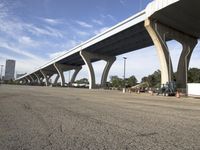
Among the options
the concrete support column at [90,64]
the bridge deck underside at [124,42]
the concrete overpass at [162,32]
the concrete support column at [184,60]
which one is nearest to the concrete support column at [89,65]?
the concrete support column at [90,64]

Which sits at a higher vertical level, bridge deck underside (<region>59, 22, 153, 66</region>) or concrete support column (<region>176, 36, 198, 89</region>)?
bridge deck underside (<region>59, 22, 153, 66</region>)

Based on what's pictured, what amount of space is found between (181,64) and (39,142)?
150ft

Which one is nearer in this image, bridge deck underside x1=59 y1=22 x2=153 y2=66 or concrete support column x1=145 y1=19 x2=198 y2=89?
concrete support column x1=145 y1=19 x2=198 y2=89

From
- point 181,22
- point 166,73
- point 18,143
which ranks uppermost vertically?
point 181,22

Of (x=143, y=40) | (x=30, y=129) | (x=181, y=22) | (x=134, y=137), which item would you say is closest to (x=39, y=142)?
(x=30, y=129)

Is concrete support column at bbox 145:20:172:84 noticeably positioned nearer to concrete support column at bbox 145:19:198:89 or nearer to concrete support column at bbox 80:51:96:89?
concrete support column at bbox 145:19:198:89

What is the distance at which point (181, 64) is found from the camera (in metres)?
47.2

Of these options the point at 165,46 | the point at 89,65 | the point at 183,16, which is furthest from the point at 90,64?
the point at 183,16

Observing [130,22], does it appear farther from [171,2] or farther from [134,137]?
[134,137]

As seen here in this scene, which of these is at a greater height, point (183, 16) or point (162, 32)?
point (183, 16)

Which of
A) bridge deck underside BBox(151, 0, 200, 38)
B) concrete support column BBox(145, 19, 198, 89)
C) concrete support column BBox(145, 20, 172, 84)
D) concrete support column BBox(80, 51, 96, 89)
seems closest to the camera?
bridge deck underside BBox(151, 0, 200, 38)

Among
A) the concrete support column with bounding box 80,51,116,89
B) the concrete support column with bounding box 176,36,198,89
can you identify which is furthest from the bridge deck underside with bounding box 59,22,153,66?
the concrete support column with bounding box 176,36,198,89

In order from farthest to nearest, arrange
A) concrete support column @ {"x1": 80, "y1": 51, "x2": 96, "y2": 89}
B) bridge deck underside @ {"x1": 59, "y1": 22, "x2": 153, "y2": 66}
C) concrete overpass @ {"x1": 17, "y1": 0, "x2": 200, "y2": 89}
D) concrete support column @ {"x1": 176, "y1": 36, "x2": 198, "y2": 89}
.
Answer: concrete support column @ {"x1": 80, "y1": 51, "x2": 96, "y2": 89} → bridge deck underside @ {"x1": 59, "y1": 22, "x2": 153, "y2": 66} → concrete support column @ {"x1": 176, "y1": 36, "x2": 198, "y2": 89} → concrete overpass @ {"x1": 17, "y1": 0, "x2": 200, "y2": 89}

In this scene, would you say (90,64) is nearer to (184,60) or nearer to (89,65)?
(89,65)
